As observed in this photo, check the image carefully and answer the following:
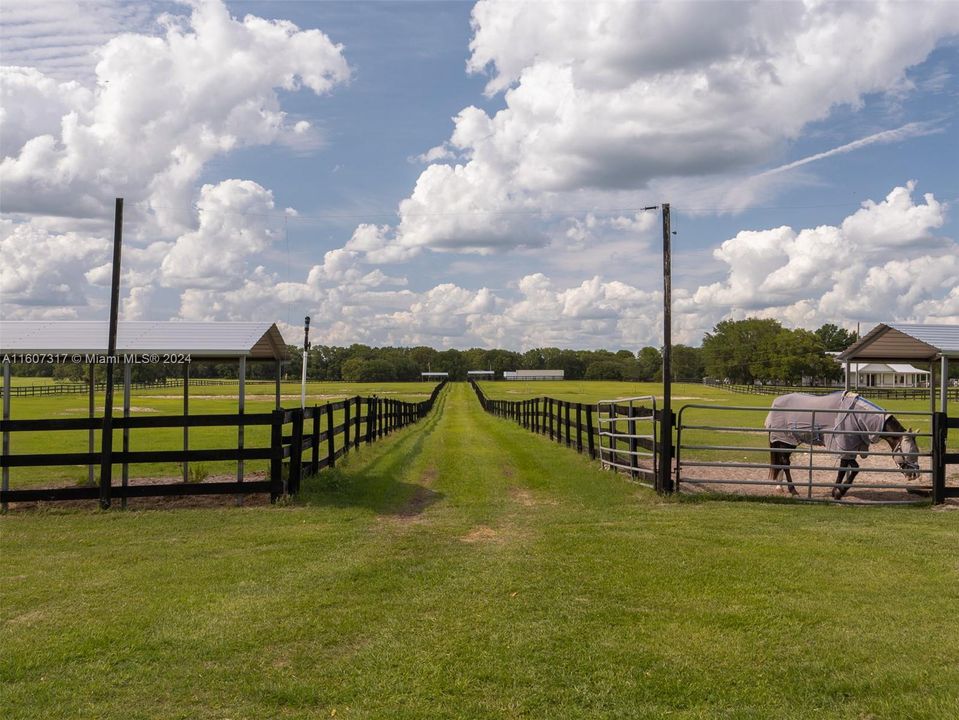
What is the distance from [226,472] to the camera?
49.5 feet

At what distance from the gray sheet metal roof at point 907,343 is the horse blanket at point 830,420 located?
140 cm

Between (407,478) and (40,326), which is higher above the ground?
(40,326)

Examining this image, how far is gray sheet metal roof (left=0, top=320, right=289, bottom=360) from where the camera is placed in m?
11.5

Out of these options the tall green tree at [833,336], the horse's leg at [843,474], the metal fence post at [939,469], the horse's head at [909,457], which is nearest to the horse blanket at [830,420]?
the horse's leg at [843,474]

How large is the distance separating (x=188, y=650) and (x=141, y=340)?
8.07 m

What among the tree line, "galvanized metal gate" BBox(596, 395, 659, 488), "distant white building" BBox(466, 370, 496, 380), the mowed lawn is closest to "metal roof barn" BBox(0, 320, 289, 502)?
the mowed lawn

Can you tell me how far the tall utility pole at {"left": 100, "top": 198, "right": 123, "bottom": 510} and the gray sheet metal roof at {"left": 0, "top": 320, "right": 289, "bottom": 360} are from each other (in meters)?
0.51

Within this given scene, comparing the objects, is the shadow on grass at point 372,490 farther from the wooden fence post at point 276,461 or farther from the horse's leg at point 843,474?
the horse's leg at point 843,474

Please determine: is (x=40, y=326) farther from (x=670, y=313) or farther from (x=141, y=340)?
(x=670, y=313)

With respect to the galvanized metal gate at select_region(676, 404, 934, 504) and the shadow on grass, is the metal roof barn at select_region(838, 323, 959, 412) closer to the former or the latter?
the galvanized metal gate at select_region(676, 404, 934, 504)

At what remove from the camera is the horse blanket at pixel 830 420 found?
11.9 m

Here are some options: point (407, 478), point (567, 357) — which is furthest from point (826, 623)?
point (567, 357)

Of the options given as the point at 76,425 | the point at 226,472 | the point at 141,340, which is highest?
the point at 141,340

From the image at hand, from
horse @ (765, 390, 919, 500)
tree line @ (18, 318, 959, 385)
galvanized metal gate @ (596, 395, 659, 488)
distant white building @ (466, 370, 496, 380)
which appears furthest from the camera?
distant white building @ (466, 370, 496, 380)
